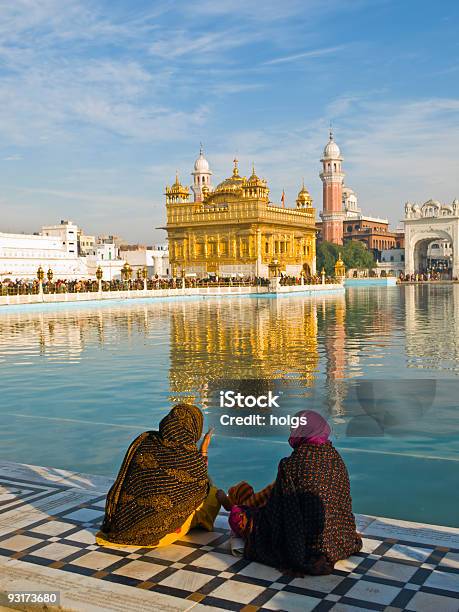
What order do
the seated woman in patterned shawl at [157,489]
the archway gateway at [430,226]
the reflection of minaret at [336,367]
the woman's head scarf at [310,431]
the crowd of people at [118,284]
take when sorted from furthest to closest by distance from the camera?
the archway gateway at [430,226], the crowd of people at [118,284], the reflection of minaret at [336,367], the seated woman in patterned shawl at [157,489], the woman's head scarf at [310,431]

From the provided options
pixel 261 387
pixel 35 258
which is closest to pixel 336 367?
pixel 261 387

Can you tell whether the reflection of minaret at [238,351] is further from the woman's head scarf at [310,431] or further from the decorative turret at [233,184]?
the decorative turret at [233,184]

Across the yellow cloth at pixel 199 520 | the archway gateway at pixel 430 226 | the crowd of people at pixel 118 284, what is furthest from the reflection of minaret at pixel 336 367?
the archway gateway at pixel 430 226

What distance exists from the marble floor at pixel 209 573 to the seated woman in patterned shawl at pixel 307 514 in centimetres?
8

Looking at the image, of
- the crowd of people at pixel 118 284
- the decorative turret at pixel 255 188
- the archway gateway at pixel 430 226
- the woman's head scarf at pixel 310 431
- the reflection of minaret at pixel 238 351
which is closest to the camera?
the woman's head scarf at pixel 310 431

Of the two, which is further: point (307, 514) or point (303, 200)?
point (303, 200)

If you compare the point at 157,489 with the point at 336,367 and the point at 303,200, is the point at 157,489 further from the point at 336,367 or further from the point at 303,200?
the point at 303,200

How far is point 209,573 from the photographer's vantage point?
367 cm

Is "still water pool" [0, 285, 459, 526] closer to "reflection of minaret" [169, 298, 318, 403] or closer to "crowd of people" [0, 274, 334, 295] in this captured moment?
"reflection of minaret" [169, 298, 318, 403]

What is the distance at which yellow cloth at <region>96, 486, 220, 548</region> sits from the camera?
13.3 ft

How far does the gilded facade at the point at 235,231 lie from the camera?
5275 cm

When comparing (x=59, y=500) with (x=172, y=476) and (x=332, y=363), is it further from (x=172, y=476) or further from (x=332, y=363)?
(x=332, y=363)

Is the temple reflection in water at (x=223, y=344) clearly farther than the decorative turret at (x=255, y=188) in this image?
No

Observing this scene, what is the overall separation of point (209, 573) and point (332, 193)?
90.0 m
